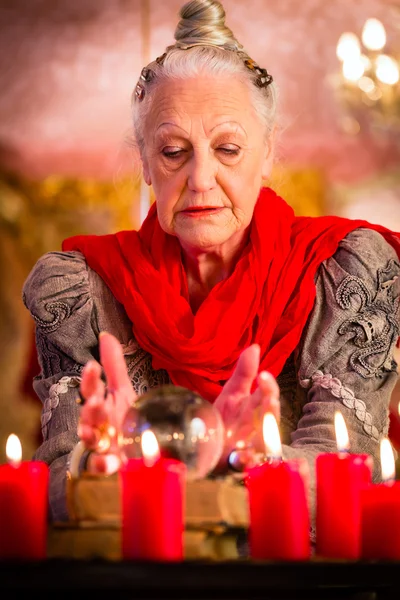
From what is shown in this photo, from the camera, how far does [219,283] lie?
243 centimetres

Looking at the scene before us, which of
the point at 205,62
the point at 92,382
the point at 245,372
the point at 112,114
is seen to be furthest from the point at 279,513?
the point at 112,114

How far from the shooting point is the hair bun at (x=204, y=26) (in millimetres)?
2455

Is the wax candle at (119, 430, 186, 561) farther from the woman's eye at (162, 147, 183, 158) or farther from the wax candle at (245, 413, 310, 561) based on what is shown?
the woman's eye at (162, 147, 183, 158)

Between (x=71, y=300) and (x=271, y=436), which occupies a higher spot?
(x=71, y=300)

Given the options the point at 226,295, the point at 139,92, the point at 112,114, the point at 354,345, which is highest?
the point at 112,114

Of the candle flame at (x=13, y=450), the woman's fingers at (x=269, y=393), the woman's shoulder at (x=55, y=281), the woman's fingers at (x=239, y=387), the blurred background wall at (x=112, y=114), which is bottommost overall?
the candle flame at (x=13, y=450)

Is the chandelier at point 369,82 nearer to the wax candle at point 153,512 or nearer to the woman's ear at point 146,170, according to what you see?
the woman's ear at point 146,170

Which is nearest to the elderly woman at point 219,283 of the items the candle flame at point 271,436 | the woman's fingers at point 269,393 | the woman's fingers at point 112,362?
the woman's fingers at point 112,362

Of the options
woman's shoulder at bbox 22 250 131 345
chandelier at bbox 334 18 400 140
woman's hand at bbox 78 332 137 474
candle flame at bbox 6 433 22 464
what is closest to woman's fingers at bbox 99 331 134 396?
woman's hand at bbox 78 332 137 474

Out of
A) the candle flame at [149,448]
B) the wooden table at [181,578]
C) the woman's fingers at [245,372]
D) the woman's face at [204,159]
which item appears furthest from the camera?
the woman's face at [204,159]

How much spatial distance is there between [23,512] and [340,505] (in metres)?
0.37

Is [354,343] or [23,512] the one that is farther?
[354,343]

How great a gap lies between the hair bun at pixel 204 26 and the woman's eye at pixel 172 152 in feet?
0.74

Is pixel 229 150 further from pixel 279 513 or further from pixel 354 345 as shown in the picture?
pixel 279 513
